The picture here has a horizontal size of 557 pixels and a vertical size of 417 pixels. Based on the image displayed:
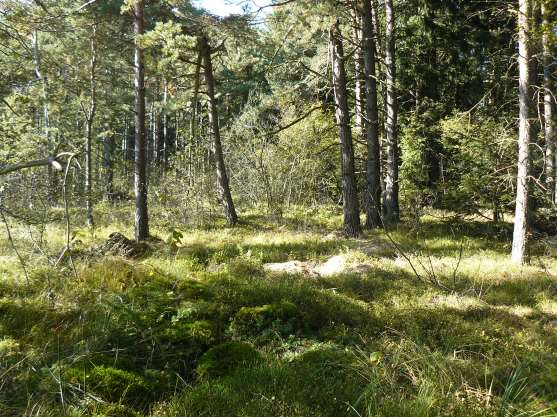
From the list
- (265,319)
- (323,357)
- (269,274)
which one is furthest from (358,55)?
(323,357)

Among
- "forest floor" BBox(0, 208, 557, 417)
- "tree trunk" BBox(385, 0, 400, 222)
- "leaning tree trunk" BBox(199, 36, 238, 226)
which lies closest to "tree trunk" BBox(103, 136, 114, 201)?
"leaning tree trunk" BBox(199, 36, 238, 226)

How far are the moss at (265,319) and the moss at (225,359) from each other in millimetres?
807

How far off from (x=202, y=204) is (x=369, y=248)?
664 centimetres

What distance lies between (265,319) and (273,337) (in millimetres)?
413

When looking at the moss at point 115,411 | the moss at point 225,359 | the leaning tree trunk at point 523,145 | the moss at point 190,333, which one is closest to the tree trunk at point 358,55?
the leaning tree trunk at point 523,145

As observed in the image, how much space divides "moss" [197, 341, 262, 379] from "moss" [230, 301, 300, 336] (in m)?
0.81

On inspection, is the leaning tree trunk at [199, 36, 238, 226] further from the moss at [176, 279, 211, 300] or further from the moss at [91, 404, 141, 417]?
the moss at [91, 404, 141, 417]

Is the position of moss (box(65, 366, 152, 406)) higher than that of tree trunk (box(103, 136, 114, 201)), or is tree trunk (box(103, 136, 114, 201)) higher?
tree trunk (box(103, 136, 114, 201))

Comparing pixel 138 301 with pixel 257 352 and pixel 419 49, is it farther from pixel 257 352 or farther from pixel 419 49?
pixel 419 49

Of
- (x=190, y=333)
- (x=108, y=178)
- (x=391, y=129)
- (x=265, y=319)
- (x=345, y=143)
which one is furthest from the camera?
(x=108, y=178)

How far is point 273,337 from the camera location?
4914 millimetres

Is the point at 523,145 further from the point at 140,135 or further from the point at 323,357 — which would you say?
the point at 140,135

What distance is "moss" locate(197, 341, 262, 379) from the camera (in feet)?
12.4

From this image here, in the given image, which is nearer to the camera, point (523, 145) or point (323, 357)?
point (323, 357)
